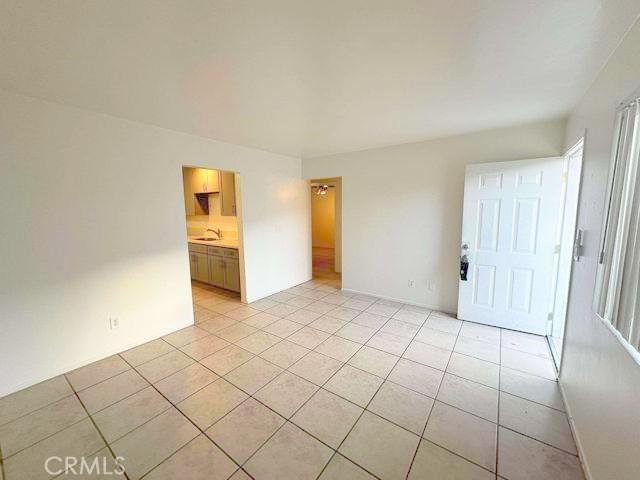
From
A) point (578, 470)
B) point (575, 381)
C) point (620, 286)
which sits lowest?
point (578, 470)

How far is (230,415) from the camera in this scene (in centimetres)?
181

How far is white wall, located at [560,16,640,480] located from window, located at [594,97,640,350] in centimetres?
13

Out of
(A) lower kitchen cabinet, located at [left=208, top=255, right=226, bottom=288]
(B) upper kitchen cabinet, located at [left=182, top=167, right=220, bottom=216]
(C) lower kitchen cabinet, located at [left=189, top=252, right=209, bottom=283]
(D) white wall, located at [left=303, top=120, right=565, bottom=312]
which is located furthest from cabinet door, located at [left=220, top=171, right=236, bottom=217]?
(D) white wall, located at [left=303, top=120, right=565, bottom=312]

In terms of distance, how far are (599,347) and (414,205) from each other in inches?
99.7

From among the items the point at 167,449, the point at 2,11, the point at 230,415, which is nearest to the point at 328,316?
the point at 230,415

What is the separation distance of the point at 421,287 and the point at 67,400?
3.94m

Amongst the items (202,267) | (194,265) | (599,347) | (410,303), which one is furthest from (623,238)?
(194,265)

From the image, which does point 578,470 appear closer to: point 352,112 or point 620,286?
point 620,286

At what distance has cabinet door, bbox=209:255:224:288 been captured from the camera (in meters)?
4.40

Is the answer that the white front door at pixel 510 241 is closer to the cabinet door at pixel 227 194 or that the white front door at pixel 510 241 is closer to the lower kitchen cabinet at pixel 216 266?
the lower kitchen cabinet at pixel 216 266

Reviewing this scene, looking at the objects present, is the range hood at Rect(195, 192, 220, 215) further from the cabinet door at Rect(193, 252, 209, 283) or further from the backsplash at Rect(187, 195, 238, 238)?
the cabinet door at Rect(193, 252, 209, 283)

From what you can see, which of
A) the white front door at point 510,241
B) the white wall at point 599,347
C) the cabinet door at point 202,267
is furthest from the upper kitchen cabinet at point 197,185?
the white wall at point 599,347

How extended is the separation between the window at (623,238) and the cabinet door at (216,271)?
4.40 meters

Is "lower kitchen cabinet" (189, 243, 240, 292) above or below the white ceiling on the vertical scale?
below
